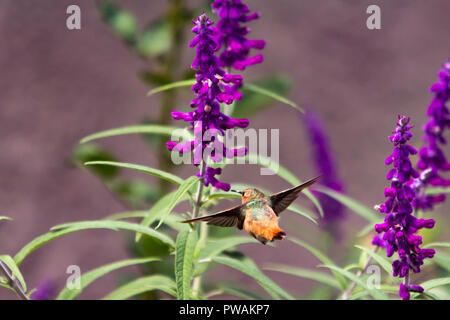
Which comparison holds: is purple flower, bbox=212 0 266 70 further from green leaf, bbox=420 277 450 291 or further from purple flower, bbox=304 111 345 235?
green leaf, bbox=420 277 450 291

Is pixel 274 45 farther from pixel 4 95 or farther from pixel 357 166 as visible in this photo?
pixel 4 95

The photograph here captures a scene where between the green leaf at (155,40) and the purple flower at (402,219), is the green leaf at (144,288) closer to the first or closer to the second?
the purple flower at (402,219)

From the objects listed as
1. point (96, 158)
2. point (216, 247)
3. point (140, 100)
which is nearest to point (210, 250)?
point (216, 247)

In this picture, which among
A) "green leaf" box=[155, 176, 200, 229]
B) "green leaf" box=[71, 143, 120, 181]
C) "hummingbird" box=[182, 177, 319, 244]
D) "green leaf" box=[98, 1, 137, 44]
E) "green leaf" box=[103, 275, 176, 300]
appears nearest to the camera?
"green leaf" box=[155, 176, 200, 229]

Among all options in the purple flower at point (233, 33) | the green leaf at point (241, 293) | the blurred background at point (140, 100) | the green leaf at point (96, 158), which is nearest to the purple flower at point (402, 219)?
the green leaf at point (241, 293)

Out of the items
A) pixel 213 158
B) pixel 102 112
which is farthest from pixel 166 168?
pixel 102 112

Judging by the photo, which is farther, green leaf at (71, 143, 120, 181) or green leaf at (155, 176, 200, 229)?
green leaf at (71, 143, 120, 181)

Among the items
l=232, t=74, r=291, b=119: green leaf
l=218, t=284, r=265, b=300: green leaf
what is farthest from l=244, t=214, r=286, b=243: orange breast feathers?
l=232, t=74, r=291, b=119: green leaf
